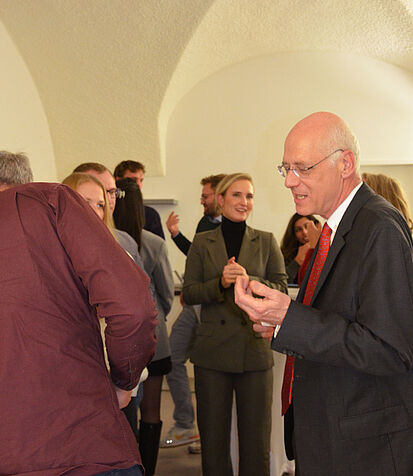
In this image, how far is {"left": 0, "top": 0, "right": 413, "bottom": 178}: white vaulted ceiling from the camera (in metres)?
5.89

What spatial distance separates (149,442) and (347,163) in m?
2.27

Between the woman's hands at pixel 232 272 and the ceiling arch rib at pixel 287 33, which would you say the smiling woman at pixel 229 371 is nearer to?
the woman's hands at pixel 232 272

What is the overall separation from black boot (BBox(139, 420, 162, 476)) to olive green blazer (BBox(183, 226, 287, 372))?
540 millimetres

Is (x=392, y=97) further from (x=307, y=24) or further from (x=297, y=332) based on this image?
(x=297, y=332)

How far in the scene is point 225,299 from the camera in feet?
10.9

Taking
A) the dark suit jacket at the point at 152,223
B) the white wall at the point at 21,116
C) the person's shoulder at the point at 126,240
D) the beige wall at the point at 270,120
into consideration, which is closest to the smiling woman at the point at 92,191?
the person's shoulder at the point at 126,240

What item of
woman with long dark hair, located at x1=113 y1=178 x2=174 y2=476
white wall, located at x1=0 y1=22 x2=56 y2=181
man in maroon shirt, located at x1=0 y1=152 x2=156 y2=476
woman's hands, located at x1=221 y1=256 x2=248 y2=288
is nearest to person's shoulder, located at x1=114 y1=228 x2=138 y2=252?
woman with long dark hair, located at x1=113 y1=178 x2=174 y2=476

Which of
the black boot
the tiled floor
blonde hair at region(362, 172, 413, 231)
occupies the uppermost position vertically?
blonde hair at region(362, 172, 413, 231)

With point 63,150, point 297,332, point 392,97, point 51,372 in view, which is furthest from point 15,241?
point 392,97

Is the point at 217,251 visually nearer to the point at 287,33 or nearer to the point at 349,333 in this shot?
the point at 349,333

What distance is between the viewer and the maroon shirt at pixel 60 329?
1.30m

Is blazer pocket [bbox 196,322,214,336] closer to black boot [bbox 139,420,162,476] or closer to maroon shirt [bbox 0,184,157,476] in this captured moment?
black boot [bbox 139,420,162,476]

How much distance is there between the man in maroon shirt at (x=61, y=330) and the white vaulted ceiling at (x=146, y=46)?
4825 millimetres

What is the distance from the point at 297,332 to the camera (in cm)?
167
